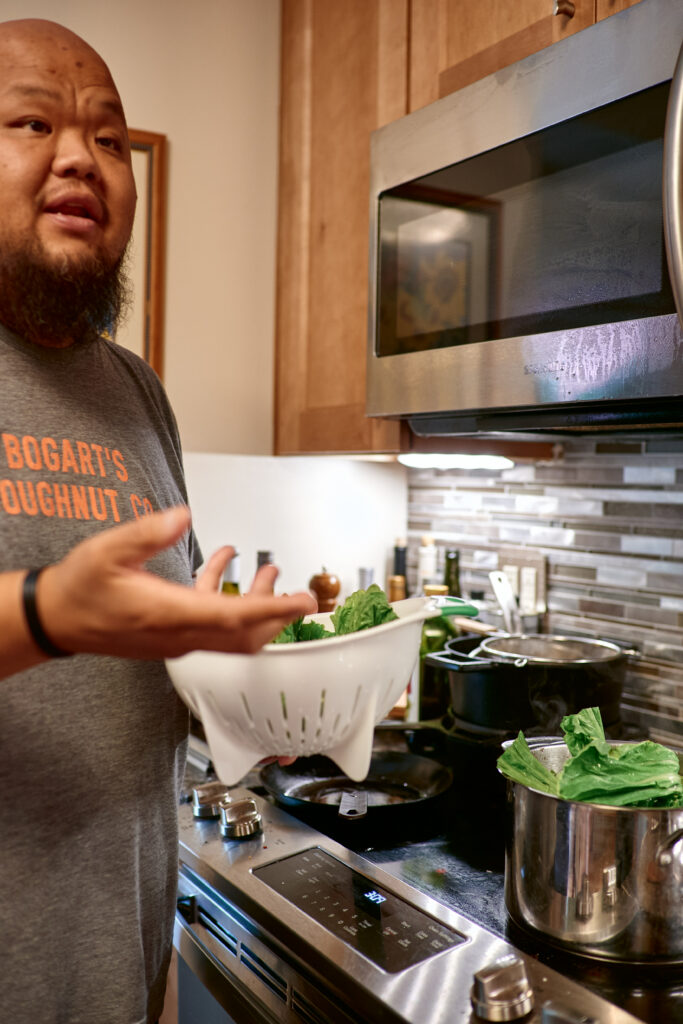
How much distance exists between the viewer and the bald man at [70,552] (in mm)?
750

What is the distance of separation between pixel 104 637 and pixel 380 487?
1530 mm

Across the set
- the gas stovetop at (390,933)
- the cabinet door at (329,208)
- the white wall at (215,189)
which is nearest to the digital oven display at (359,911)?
the gas stovetop at (390,933)

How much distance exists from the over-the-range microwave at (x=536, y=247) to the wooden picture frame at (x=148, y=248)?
20.3 inches

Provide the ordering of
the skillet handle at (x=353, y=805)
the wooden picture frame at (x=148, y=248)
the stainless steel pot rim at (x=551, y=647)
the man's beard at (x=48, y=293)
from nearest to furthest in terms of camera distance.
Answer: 1. the man's beard at (x=48, y=293)
2. the skillet handle at (x=353, y=805)
3. the stainless steel pot rim at (x=551, y=647)
4. the wooden picture frame at (x=148, y=248)

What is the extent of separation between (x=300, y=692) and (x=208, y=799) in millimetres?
654

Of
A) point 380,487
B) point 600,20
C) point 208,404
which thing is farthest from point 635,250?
point 380,487

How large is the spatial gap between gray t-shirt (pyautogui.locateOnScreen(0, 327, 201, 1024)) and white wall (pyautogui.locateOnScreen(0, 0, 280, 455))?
2.69 ft

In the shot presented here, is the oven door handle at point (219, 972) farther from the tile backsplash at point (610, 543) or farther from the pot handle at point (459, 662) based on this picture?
the tile backsplash at point (610, 543)

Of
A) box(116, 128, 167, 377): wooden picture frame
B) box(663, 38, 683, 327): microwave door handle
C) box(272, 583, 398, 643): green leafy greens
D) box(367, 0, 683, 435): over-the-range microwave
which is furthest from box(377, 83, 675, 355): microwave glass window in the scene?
box(116, 128, 167, 377): wooden picture frame

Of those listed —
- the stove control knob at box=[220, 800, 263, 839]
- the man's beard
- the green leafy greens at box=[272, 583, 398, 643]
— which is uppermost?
the man's beard

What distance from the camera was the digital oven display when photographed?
32.9 inches

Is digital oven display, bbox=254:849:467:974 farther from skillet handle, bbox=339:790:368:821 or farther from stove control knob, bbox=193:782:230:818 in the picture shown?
stove control knob, bbox=193:782:230:818

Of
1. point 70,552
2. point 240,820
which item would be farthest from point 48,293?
point 240,820

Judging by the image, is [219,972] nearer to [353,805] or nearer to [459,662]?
[353,805]
